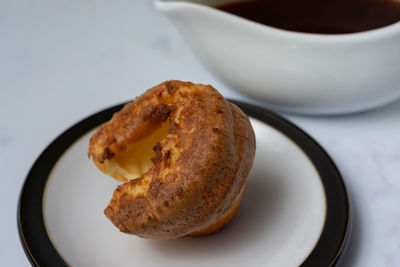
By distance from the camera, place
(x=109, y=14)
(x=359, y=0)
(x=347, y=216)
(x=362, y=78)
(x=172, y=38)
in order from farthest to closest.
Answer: (x=109, y=14), (x=172, y=38), (x=359, y=0), (x=362, y=78), (x=347, y=216)

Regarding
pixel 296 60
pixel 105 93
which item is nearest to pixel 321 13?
pixel 296 60

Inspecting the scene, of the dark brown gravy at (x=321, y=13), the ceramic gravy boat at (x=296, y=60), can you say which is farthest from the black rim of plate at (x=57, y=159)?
the dark brown gravy at (x=321, y=13)

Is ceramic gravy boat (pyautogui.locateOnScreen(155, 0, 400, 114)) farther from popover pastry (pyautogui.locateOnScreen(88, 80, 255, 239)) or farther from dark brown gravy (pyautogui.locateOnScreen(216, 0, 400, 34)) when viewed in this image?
popover pastry (pyautogui.locateOnScreen(88, 80, 255, 239))

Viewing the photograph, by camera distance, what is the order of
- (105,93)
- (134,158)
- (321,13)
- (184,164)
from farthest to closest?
1. (105,93)
2. (321,13)
3. (134,158)
4. (184,164)

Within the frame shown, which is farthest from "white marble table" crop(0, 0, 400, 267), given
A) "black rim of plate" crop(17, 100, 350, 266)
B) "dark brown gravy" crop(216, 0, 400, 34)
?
"dark brown gravy" crop(216, 0, 400, 34)

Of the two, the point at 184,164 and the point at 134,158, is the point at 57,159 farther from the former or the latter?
the point at 184,164

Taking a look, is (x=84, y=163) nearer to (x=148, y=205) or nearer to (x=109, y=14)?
(x=148, y=205)

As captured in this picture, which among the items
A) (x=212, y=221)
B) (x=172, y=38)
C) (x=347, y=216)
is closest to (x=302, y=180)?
(x=347, y=216)
